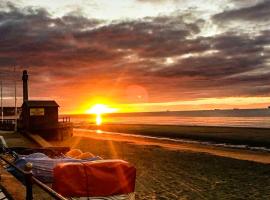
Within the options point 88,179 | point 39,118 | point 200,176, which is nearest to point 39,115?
point 39,118

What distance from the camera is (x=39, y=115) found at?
5097 cm

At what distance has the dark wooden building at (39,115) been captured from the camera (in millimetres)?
49969

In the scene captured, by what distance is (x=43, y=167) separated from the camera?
16.2 metres

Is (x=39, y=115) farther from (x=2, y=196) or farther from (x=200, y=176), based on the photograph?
(x=2, y=196)

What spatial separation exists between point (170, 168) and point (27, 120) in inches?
1057

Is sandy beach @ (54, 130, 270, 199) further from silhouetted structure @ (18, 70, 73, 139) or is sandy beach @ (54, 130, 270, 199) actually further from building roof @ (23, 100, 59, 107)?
building roof @ (23, 100, 59, 107)

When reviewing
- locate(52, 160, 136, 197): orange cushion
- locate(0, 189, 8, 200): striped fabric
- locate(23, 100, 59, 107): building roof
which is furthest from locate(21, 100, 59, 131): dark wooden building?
locate(52, 160, 136, 197): orange cushion

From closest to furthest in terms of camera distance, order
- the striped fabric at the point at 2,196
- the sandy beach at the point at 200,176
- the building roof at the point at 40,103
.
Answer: the striped fabric at the point at 2,196 → the sandy beach at the point at 200,176 → the building roof at the point at 40,103

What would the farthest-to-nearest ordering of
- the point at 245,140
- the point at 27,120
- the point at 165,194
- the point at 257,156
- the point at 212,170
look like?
1. the point at 245,140
2. the point at 27,120
3. the point at 257,156
4. the point at 212,170
5. the point at 165,194

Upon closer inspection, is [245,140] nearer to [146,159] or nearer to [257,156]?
[257,156]

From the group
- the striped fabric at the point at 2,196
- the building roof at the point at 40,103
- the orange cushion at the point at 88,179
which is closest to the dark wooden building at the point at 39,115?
the building roof at the point at 40,103

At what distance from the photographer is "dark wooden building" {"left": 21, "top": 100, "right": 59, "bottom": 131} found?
49969mm

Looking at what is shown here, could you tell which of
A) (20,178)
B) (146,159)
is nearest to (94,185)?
(20,178)

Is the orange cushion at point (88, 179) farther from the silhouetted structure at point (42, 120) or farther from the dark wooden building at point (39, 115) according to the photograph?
the dark wooden building at point (39, 115)
